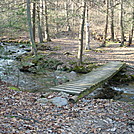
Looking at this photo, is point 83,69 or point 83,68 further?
point 83,68

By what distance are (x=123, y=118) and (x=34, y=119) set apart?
101 inches

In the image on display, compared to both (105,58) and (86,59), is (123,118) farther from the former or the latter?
(105,58)

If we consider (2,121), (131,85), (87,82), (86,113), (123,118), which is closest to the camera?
(2,121)

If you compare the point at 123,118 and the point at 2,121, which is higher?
the point at 2,121

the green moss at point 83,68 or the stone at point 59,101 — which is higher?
the green moss at point 83,68

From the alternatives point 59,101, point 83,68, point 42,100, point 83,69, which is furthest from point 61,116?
point 83,68

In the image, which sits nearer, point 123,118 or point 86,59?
point 123,118

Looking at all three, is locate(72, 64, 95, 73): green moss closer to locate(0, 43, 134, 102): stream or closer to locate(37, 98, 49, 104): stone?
locate(0, 43, 134, 102): stream

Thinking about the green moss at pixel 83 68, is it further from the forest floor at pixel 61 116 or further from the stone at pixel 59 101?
the stone at pixel 59 101

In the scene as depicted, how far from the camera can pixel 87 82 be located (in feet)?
29.5

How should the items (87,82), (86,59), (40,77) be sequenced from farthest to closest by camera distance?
(86,59) < (40,77) < (87,82)

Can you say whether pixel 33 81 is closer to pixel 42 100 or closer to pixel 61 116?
pixel 42 100

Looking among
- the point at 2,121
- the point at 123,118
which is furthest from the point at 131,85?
the point at 2,121

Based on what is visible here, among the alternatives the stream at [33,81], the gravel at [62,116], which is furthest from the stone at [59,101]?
the stream at [33,81]
